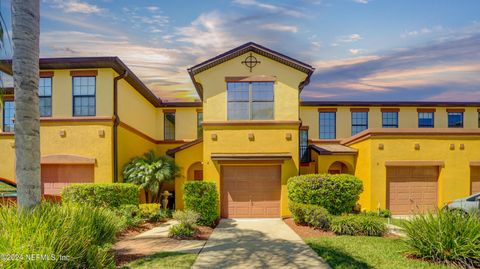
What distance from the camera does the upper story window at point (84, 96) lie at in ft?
47.3

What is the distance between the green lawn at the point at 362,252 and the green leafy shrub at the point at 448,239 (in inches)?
14.8

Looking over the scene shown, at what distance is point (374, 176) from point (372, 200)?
1165 mm

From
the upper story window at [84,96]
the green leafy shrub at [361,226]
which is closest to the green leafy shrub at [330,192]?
the green leafy shrub at [361,226]

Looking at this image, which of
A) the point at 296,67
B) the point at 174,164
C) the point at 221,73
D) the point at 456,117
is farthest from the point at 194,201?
the point at 456,117

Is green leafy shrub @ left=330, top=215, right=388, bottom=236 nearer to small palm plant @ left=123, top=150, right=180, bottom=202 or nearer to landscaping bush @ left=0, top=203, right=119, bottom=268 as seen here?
landscaping bush @ left=0, top=203, right=119, bottom=268

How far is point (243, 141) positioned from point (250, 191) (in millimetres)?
2444

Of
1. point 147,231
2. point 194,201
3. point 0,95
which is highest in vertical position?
point 0,95

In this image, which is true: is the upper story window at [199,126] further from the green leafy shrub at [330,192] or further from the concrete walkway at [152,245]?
the concrete walkway at [152,245]

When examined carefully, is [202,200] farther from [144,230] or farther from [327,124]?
[327,124]

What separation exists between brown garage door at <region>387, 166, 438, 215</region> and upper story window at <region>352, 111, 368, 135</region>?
7071mm

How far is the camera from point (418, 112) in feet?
73.2

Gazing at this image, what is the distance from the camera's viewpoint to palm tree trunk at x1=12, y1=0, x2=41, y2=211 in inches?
238

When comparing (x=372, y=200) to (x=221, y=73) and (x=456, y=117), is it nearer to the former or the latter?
(x=221, y=73)

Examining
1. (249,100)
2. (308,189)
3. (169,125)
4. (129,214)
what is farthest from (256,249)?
(169,125)
